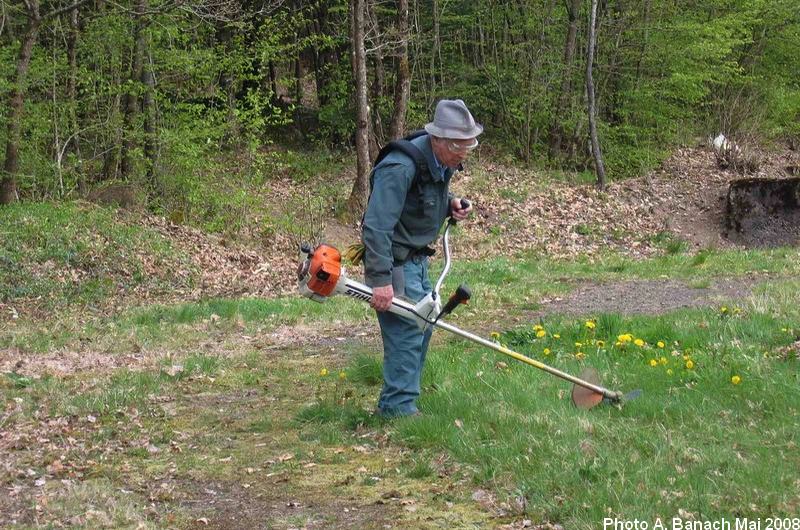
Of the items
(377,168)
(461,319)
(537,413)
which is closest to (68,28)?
(461,319)

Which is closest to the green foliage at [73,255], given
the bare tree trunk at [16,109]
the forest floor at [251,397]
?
the forest floor at [251,397]

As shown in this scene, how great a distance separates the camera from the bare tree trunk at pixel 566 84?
2327cm

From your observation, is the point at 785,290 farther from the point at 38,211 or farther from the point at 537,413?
the point at 38,211

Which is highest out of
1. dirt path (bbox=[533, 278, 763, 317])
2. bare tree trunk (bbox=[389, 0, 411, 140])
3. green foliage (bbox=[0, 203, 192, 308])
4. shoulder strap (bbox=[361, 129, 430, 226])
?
shoulder strap (bbox=[361, 129, 430, 226])

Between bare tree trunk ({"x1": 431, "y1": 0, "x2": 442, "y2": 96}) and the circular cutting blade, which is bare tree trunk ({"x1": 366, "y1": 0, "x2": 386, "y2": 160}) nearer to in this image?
bare tree trunk ({"x1": 431, "y1": 0, "x2": 442, "y2": 96})

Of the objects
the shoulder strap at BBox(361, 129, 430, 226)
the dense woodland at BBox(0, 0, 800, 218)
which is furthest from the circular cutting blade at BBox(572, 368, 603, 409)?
the dense woodland at BBox(0, 0, 800, 218)

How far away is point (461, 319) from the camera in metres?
9.95

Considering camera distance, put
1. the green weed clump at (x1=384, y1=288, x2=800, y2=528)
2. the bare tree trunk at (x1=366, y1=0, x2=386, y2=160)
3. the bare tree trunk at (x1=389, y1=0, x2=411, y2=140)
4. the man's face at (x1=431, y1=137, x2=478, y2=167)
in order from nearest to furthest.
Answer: the green weed clump at (x1=384, y1=288, x2=800, y2=528), the man's face at (x1=431, y1=137, x2=478, y2=167), the bare tree trunk at (x1=389, y1=0, x2=411, y2=140), the bare tree trunk at (x1=366, y1=0, x2=386, y2=160)

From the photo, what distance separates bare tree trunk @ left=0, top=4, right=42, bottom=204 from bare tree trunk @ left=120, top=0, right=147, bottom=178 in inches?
78.1

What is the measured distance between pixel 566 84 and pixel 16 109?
1505cm

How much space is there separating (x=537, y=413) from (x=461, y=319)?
457cm

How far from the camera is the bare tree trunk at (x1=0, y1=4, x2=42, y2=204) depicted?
14367mm

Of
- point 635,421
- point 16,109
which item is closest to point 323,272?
point 635,421

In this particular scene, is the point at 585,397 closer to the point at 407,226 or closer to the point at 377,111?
the point at 407,226
